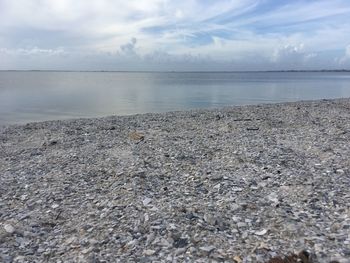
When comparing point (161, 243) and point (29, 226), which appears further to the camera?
point (29, 226)

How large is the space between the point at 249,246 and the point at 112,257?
2366 millimetres

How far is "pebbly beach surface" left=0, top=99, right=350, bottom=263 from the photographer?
20.8ft

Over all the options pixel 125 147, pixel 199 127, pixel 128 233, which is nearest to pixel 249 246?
pixel 128 233

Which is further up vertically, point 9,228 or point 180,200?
point 180,200

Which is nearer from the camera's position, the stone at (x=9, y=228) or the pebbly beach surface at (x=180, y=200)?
the pebbly beach surface at (x=180, y=200)

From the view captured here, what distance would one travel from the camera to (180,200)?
8.55m

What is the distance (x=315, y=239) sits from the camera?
6.44 m

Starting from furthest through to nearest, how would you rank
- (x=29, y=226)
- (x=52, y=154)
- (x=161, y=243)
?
1. (x=52, y=154)
2. (x=29, y=226)
3. (x=161, y=243)

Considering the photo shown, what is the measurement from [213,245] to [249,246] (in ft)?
2.05

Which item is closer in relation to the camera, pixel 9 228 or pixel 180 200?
pixel 9 228

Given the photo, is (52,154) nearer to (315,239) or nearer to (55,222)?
(55,222)

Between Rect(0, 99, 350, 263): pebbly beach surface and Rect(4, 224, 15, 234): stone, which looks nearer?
Rect(0, 99, 350, 263): pebbly beach surface

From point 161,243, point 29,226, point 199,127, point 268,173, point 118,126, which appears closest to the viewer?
point 161,243

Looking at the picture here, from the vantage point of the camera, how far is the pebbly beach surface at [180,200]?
6.35 metres
